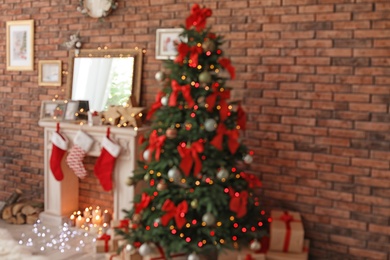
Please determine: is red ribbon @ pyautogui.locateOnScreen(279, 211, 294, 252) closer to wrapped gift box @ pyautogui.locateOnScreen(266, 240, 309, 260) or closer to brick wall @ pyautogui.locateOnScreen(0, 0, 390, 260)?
wrapped gift box @ pyautogui.locateOnScreen(266, 240, 309, 260)

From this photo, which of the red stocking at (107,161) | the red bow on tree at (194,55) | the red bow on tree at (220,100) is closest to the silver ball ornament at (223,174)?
the red bow on tree at (220,100)

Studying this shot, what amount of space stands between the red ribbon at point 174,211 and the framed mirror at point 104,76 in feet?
4.30

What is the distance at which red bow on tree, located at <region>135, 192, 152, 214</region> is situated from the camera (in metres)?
3.59

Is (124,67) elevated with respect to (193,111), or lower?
elevated

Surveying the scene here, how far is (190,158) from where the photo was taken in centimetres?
338

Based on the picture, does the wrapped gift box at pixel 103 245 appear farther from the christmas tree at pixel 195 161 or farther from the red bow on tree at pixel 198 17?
the red bow on tree at pixel 198 17

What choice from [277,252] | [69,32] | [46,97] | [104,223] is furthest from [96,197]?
[277,252]

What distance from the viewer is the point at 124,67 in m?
4.55

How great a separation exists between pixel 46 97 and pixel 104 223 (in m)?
1.51

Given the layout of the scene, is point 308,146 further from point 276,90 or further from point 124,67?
point 124,67

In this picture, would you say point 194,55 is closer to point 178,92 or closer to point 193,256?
point 178,92

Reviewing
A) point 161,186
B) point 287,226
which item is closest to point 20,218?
point 161,186

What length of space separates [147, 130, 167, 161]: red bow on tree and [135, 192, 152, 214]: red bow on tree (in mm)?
315

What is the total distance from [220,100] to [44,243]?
2.08 meters
